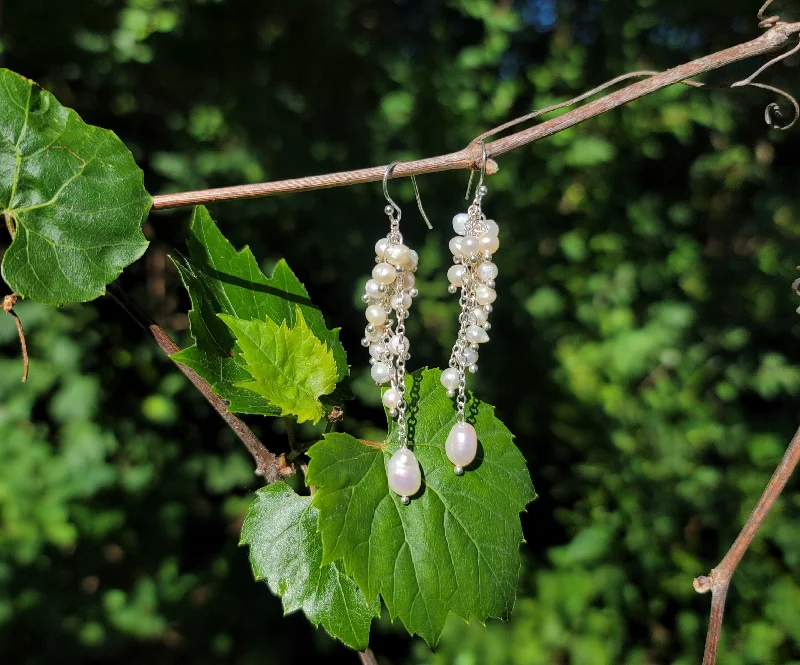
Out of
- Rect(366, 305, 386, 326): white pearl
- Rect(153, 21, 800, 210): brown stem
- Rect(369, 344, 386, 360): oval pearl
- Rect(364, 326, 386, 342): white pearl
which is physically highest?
Rect(153, 21, 800, 210): brown stem

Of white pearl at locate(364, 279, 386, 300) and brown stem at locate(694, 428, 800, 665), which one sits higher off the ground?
white pearl at locate(364, 279, 386, 300)

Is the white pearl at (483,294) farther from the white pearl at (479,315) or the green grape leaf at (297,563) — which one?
the green grape leaf at (297,563)

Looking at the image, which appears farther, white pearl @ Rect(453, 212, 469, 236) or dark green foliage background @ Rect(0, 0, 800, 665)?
dark green foliage background @ Rect(0, 0, 800, 665)

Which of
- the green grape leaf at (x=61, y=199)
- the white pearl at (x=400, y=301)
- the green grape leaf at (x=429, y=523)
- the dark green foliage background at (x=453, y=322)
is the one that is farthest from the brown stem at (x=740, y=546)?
the dark green foliage background at (x=453, y=322)

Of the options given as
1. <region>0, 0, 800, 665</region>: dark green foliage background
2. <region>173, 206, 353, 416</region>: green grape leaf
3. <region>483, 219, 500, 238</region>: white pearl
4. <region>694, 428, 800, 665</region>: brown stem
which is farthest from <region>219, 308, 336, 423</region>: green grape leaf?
<region>0, 0, 800, 665</region>: dark green foliage background

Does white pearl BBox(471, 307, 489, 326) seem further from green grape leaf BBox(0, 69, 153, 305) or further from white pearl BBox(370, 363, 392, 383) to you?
green grape leaf BBox(0, 69, 153, 305)

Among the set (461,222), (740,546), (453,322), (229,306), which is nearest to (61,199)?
(229,306)

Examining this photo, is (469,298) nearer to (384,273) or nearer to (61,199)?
(384,273)
